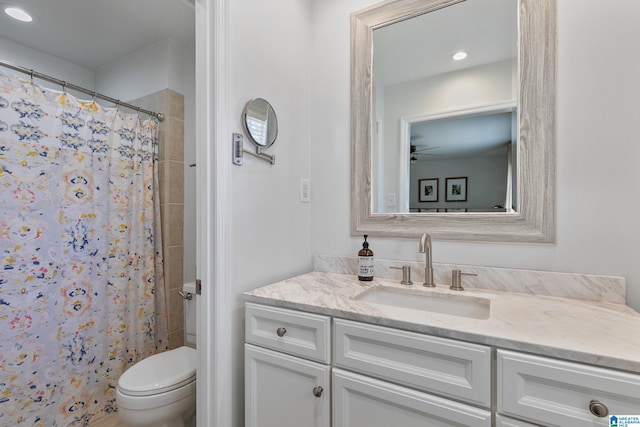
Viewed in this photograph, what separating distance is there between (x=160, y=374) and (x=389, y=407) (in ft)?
3.91

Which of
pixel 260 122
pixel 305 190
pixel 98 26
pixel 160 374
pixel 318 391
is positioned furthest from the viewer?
pixel 98 26

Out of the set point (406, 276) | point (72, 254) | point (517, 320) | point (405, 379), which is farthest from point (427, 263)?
point (72, 254)

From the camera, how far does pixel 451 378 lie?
778 millimetres

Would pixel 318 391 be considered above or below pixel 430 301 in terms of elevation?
below

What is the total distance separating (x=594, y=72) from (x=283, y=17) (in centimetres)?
137

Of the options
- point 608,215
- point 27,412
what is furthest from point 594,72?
point 27,412

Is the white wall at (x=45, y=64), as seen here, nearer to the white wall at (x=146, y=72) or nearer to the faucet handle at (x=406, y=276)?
the white wall at (x=146, y=72)

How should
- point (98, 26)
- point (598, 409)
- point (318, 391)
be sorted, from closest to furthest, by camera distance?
point (598, 409)
point (318, 391)
point (98, 26)

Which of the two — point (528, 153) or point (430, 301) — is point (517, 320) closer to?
point (430, 301)

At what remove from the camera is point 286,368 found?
103cm

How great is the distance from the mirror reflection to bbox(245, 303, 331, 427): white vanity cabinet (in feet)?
2.42

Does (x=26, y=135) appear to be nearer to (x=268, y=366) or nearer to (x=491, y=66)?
(x=268, y=366)

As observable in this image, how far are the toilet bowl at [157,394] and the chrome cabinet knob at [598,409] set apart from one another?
60.2 inches

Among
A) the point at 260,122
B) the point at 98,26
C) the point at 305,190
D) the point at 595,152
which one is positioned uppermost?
the point at 98,26
